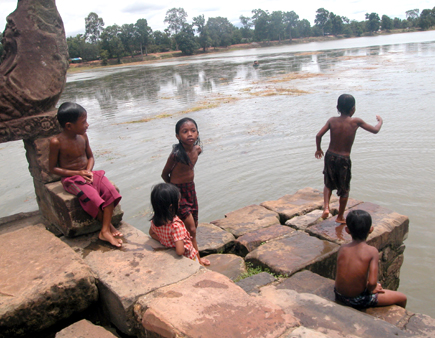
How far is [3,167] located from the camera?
8570mm

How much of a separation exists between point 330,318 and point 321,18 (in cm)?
12028

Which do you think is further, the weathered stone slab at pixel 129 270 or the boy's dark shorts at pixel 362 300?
the boy's dark shorts at pixel 362 300

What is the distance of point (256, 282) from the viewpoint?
3.10m

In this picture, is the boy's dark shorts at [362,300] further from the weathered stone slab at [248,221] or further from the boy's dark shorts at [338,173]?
the weathered stone slab at [248,221]

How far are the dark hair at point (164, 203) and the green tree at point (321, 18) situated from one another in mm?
117428

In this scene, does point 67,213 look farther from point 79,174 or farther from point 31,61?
point 31,61

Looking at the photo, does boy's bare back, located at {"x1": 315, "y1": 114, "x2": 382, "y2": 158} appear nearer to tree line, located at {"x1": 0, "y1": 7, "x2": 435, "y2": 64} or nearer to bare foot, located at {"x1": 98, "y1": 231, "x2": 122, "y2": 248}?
bare foot, located at {"x1": 98, "y1": 231, "x2": 122, "y2": 248}

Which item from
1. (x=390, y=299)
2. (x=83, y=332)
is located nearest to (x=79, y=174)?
(x=83, y=332)

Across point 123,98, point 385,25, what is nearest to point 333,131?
point 123,98

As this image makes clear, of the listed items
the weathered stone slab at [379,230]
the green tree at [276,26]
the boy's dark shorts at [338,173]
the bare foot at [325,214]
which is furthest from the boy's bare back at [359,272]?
the green tree at [276,26]

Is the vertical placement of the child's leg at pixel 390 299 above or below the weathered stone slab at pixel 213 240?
below

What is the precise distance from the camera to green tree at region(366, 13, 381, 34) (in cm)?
10025

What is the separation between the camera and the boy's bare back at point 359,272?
2.84m

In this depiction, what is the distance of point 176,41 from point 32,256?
79101 millimetres
